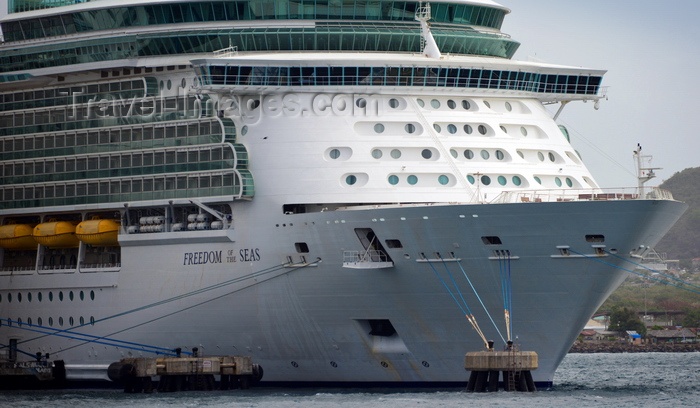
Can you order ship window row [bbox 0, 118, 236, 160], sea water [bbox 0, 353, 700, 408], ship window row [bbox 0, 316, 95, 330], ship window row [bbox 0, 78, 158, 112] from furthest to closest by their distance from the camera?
ship window row [bbox 0, 316, 95, 330]
ship window row [bbox 0, 78, 158, 112]
ship window row [bbox 0, 118, 236, 160]
sea water [bbox 0, 353, 700, 408]

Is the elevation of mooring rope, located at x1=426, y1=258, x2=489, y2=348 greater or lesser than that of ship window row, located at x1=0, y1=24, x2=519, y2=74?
lesser

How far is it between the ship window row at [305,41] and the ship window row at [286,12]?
660 millimetres

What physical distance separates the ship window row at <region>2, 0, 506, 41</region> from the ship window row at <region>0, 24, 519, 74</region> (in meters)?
0.66

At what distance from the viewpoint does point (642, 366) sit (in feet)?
285

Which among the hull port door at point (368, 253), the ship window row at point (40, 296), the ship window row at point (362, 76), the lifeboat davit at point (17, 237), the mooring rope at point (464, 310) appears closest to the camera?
the mooring rope at point (464, 310)

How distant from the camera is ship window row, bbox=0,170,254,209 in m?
52.0

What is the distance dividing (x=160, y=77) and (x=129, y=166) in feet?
10.9

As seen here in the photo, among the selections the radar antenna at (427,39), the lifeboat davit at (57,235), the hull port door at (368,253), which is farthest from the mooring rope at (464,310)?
the lifeboat davit at (57,235)

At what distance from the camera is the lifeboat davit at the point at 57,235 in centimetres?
5891

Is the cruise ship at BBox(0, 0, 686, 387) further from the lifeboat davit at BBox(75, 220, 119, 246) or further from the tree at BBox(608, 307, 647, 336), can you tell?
the tree at BBox(608, 307, 647, 336)

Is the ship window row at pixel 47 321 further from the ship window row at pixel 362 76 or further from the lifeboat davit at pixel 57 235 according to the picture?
the ship window row at pixel 362 76

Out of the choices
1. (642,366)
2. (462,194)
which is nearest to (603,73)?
(462,194)

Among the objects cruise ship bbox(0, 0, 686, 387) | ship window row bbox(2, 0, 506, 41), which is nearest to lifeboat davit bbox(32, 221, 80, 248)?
cruise ship bbox(0, 0, 686, 387)

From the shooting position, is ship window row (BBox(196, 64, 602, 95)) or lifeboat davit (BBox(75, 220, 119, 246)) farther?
lifeboat davit (BBox(75, 220, 119, 246))
